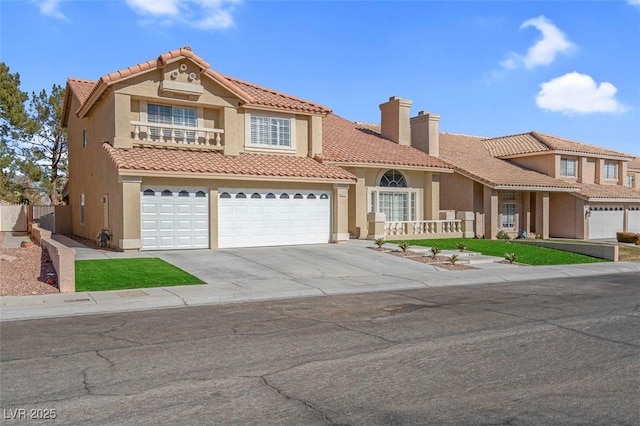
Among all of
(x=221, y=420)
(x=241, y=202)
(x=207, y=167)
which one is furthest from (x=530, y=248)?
(x=221, y=420)

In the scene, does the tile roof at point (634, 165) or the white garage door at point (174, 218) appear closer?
the white garage door at point (174, 218)

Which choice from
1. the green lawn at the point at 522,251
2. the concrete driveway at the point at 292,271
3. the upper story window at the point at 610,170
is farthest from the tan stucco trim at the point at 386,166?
the upper story window at the point at 610,170

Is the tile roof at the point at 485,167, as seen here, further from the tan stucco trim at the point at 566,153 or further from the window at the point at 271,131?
the window at the point at 271,131

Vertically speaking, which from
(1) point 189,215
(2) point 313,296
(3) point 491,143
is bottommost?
(2) point 313,296

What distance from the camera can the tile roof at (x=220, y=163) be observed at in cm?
1942

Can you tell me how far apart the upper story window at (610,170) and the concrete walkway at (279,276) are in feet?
68.1

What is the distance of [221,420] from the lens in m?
5.01

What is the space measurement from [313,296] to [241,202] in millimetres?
9596

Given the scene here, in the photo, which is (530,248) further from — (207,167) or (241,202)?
(207,167)

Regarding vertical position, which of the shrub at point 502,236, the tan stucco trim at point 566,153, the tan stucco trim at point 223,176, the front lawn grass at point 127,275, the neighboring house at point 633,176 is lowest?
the front lawn grass at point 127,275

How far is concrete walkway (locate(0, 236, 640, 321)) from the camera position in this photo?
1130 centimetres

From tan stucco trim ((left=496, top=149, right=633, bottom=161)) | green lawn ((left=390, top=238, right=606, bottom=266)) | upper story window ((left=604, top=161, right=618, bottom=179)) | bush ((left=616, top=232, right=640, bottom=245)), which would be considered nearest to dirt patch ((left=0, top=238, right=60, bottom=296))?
green lawn ((left=390, top=238, right=606, bottom=266))

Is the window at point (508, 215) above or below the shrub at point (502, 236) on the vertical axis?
above

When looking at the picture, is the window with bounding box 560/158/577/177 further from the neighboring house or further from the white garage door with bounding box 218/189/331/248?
the white garage door with bounding box 218/189/331/248
